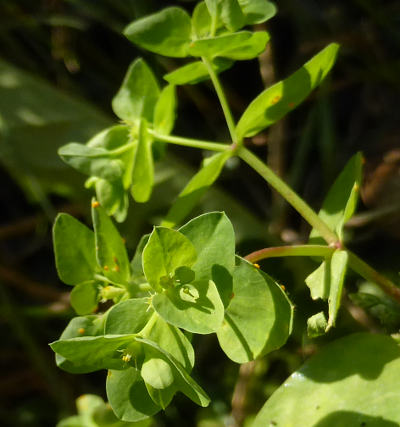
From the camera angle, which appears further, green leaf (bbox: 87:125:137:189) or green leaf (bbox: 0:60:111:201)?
green leaf (bbox: 0:60:111:201)

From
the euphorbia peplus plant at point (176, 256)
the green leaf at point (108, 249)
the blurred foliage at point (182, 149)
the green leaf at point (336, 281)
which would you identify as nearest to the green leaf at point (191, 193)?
the euphorbia peplus plant at point (176, 256)

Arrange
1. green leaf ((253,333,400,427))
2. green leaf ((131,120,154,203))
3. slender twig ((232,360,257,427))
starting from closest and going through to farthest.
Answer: green leaf ((253,333,400,427)) < green leaf ((131,120,154,203)) < slender twig ((232,360,257,427))

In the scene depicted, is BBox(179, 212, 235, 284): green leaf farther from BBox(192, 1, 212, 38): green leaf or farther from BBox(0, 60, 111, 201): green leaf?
BBox(0, 60, 111, 201): green leaf

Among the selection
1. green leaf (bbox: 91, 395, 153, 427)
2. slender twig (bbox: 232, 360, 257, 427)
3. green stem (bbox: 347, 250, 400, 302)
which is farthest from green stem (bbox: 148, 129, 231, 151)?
slender twig (bbox: 232, 360, 257, 427)

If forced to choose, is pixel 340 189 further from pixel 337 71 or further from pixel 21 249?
pixel 21 249

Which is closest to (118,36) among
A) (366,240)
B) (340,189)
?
(366,240)

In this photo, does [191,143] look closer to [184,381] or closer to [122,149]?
[122,149]

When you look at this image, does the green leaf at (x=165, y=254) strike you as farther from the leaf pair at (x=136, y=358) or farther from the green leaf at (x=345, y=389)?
the green leaf at (x=345, y=389)
